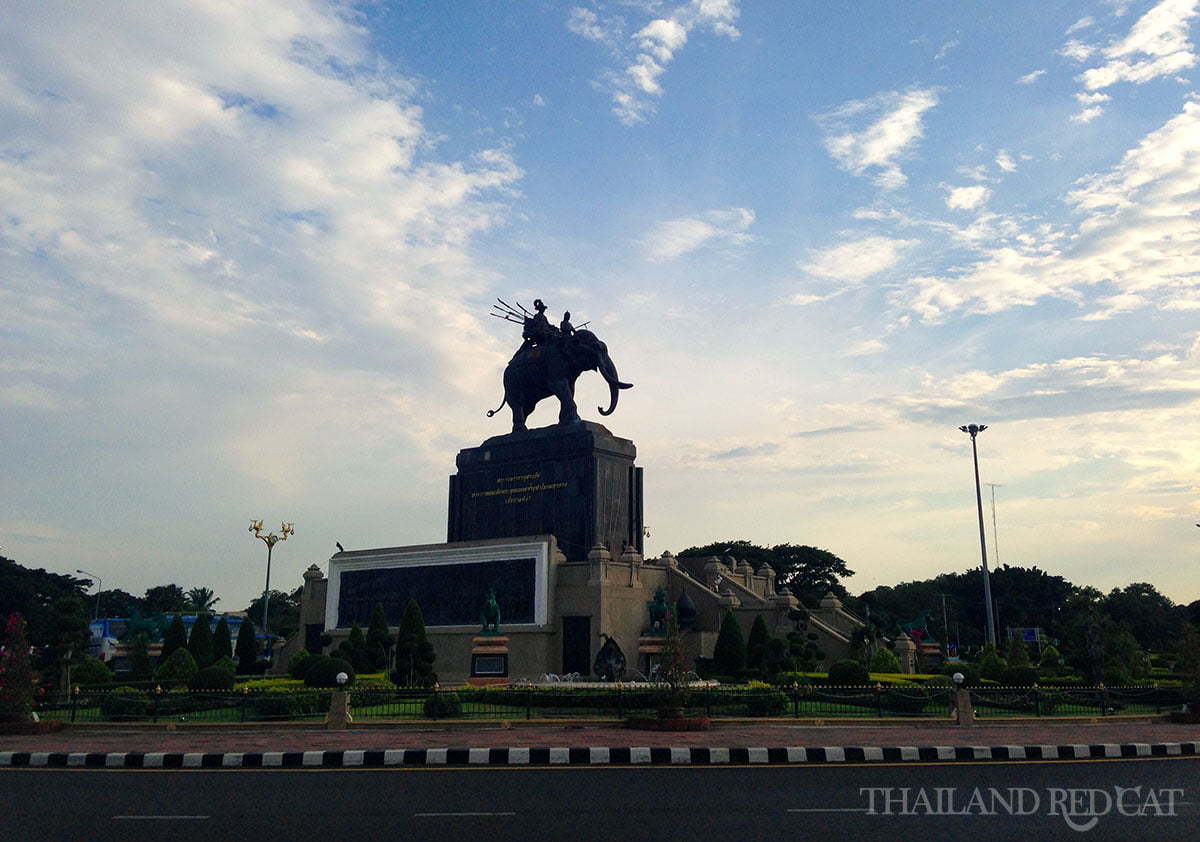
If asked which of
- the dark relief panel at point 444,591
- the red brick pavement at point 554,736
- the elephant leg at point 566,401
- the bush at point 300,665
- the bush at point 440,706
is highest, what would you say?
the elephant leg at point 566,401

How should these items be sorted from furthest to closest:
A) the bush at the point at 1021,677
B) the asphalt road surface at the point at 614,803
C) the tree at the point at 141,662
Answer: the tree at the point at 141,662
the bush at the point at 1021,677
the asphalt road surface at the point at 614,803

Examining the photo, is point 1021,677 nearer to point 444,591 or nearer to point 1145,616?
point 444,591

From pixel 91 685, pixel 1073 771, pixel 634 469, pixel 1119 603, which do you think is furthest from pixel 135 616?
pixel 1119 603

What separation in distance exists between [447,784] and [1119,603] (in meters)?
100

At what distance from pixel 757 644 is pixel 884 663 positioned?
6.20 meters

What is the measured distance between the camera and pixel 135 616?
49.1m

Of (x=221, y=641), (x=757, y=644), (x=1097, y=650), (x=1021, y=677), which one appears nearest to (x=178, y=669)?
(x=221, y=641)

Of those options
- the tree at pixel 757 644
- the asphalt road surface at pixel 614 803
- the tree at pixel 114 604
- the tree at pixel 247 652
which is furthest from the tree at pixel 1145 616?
the tree at pixel 114 604

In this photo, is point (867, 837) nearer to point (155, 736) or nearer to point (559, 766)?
point (559, 766)

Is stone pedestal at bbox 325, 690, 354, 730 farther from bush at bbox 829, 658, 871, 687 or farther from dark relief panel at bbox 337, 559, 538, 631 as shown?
dark relief panel at bbox 337, 559, 538, 631

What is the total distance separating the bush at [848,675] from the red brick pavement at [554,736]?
8.65m

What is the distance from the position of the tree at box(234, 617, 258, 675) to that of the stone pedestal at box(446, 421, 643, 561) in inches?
406

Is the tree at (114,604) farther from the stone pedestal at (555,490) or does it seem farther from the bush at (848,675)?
the bush at (848,675)

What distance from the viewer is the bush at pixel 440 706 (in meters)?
22.8
